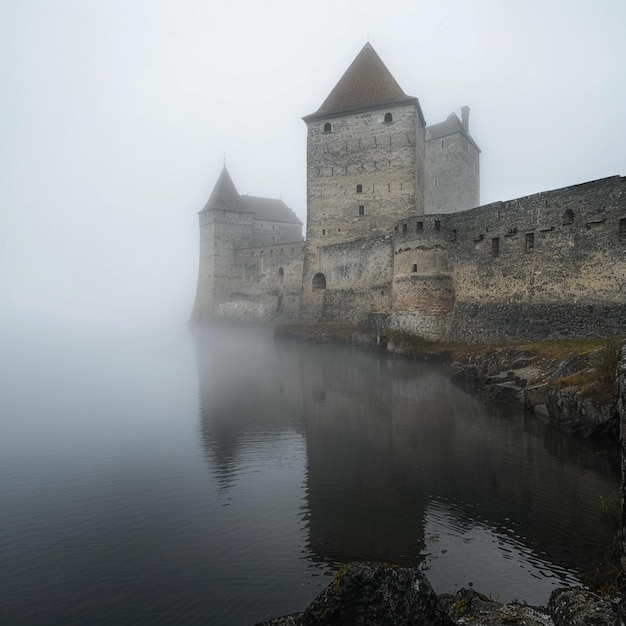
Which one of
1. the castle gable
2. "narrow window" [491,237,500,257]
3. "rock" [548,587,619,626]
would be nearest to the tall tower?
"narrow window" [491,237,500,257]

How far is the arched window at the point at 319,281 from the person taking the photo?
34312 mm

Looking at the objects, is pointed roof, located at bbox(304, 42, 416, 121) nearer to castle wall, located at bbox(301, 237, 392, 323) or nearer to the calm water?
castle wall, located at bbox(301, 237, 392, 323)

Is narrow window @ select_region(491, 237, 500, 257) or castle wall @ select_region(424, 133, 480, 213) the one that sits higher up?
castle wall @ select_region(424, 133, 480, 213)

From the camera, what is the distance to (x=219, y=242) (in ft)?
150

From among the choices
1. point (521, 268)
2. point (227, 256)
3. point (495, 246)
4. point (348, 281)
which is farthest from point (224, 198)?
point (521, 268)

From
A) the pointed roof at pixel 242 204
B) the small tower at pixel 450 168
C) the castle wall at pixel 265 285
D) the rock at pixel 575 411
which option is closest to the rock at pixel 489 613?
the rock at pixel 575 411

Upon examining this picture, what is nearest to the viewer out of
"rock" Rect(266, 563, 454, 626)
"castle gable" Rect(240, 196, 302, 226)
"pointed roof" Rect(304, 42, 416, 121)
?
"rock" Rect(266, 563, 454, 626)

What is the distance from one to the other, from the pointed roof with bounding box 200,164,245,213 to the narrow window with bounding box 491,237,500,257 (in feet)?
95.1

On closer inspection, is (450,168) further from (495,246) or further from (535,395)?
(535,395)

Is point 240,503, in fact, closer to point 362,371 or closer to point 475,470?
point 475,470

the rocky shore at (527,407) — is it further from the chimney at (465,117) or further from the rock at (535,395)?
the chimney at (465,117)

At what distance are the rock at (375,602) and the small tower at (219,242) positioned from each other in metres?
41.2

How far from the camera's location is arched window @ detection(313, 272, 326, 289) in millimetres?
34312

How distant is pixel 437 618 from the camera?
3.95m
